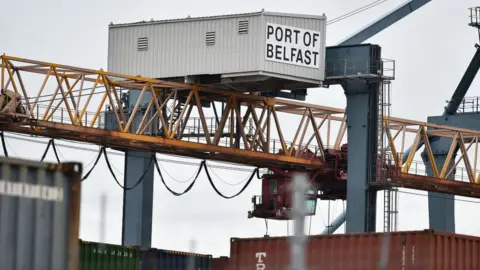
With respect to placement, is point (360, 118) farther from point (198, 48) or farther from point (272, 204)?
point (272, 204)

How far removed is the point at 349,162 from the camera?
239 ft

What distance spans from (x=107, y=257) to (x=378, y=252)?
10.6 m

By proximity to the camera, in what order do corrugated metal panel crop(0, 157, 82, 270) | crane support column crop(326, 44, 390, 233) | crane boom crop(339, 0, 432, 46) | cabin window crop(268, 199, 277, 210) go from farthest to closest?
crane boom crop(339, 0, 432, 46)
cabin window crop(268, 199, 277, 210)
crane support column crop(326, 44, 390, 233)
corrugated metal panel crop(0, 157, 82, 270)

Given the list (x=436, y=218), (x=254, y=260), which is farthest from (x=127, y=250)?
(x=436, y=218)

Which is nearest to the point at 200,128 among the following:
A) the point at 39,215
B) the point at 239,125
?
the point at 239,125

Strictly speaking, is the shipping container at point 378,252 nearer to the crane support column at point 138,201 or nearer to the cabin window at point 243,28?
the cabin window at point 243,28

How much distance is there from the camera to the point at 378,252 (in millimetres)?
48656

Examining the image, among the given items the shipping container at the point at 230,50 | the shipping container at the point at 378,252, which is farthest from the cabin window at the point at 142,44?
the shipping container at the point at 378,252

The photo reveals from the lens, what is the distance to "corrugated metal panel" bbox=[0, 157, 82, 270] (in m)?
27.8

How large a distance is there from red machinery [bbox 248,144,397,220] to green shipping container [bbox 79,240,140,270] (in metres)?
22.6

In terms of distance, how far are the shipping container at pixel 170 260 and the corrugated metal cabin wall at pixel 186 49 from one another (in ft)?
38.4

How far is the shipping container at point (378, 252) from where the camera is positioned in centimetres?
4803

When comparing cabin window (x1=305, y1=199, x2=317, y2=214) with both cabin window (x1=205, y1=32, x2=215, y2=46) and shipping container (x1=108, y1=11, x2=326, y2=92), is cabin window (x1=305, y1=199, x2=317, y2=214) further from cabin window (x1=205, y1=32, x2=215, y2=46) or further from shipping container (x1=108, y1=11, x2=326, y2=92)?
cabin window (x1=205, y1=32, x2=215, y2=46)

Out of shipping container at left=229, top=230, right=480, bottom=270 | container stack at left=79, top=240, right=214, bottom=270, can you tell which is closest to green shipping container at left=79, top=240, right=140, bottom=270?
container stack at left=79, top=240, right=214, bottom=270
